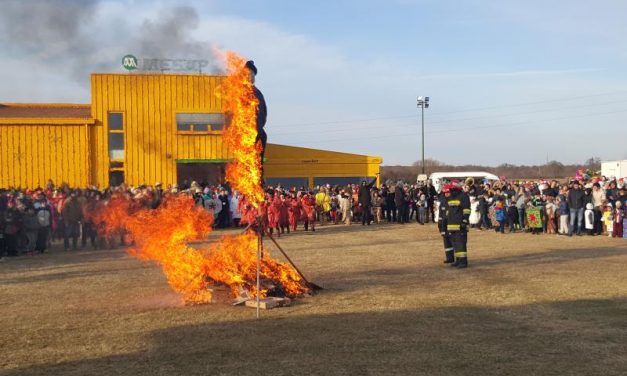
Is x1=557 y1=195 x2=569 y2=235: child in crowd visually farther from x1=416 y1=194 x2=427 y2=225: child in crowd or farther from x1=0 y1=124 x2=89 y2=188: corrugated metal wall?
x1=0 y1=124 x2=89 y2=188: corrugated metal wall

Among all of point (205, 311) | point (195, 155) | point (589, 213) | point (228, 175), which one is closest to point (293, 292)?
point (205, 311)

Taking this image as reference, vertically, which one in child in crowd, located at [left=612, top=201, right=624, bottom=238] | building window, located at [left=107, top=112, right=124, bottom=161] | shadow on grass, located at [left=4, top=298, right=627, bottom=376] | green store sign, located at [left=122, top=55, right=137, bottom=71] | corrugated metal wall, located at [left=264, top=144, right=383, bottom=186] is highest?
green store sign, located at [left=122, top=55, right=137, bottom=71]

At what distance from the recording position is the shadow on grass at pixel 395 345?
6.07 metres

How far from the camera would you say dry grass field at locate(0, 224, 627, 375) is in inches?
246

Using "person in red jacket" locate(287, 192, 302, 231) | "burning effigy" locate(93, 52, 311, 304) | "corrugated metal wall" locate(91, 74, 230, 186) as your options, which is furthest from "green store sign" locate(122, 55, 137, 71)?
"burning effigy" locate(93, 52, 311, 304)

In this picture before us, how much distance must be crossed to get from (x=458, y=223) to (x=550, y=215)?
9449 mm

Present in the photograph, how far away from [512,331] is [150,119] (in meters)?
24.8

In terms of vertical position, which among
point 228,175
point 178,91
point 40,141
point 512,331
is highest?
point 178,91

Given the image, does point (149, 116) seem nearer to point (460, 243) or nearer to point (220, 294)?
point (460, 243)

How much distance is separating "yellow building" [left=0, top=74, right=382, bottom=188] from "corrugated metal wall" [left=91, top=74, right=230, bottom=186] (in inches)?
1.8

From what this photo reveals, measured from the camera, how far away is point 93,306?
30.9 ft

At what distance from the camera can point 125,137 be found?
29359 mm

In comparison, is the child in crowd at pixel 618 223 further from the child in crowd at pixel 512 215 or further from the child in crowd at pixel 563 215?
the child in crowd at pixel 512 215

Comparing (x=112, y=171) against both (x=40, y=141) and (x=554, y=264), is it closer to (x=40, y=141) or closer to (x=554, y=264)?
(x=40, y=141)
